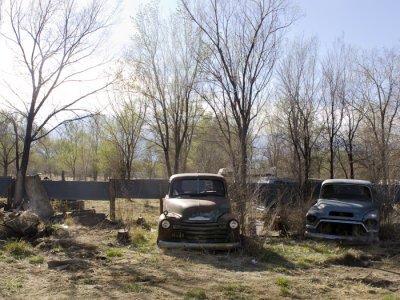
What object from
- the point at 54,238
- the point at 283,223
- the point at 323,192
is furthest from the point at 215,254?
the point at 323,192

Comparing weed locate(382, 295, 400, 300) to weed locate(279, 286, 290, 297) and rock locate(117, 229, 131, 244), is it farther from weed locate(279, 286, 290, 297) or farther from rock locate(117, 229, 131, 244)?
rock locate(117, 229, 131, 244)

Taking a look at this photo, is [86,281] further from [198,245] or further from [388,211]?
[388,211]

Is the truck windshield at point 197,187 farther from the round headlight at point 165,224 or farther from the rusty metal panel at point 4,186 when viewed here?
the rusty metal panel at point 4,186

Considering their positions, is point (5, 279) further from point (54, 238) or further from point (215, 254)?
point (215, 254)

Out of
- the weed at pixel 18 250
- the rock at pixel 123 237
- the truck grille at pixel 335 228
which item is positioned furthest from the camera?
the truck grille at pixel 335 228

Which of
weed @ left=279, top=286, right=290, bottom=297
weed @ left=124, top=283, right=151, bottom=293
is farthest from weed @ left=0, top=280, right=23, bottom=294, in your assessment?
weed @ left=279, top=286, right=290, bottom=297

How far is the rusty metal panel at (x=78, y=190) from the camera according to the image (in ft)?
44.9

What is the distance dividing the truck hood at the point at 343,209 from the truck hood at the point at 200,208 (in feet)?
9.28

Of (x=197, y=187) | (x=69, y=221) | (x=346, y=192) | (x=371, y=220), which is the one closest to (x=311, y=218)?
(x=371, y=220)

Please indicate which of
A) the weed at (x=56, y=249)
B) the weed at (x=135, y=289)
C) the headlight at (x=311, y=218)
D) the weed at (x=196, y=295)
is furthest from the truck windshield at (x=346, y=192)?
the weed at (x=56, y=249)

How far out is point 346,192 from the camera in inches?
420

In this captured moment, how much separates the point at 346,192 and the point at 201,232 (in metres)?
5.28

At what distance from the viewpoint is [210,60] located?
15.6 meters

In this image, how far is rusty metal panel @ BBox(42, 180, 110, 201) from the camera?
44.9ft
